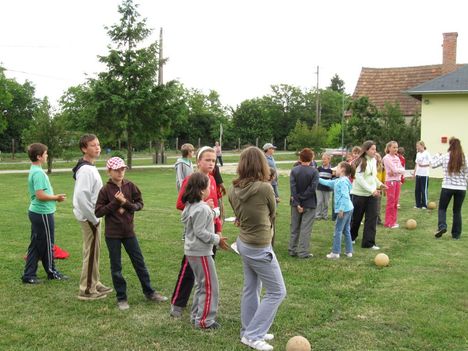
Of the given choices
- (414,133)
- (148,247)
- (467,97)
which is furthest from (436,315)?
(414,133)

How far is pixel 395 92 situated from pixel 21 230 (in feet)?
96.8

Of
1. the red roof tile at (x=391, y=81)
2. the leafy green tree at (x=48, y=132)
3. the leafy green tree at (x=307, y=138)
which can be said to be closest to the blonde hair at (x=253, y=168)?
the leafy green tree at (x=48, y=132)

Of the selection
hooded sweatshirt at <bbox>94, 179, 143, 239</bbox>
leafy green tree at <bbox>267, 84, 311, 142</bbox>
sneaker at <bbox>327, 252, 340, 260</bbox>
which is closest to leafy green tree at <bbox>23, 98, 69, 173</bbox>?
sneaker at <bbox>327, 252, 340, 260</bbox>

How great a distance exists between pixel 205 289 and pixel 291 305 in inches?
50.7

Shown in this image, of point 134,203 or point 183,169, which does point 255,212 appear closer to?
point 134,203

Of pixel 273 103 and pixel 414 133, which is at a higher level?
pixel 273 103

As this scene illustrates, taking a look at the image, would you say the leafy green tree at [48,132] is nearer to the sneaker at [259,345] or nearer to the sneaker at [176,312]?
the sneaker at [176,312]

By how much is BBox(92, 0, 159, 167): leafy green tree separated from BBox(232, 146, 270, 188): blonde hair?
25492 millimetres

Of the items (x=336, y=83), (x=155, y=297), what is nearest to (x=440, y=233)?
(x=155, y=297)

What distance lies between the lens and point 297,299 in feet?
20.0

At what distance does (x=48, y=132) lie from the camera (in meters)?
26.4

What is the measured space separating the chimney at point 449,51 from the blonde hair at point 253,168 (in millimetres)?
30528

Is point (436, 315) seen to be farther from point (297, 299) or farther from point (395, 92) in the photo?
point (395, 92)

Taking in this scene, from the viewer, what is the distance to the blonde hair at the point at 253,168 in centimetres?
464
